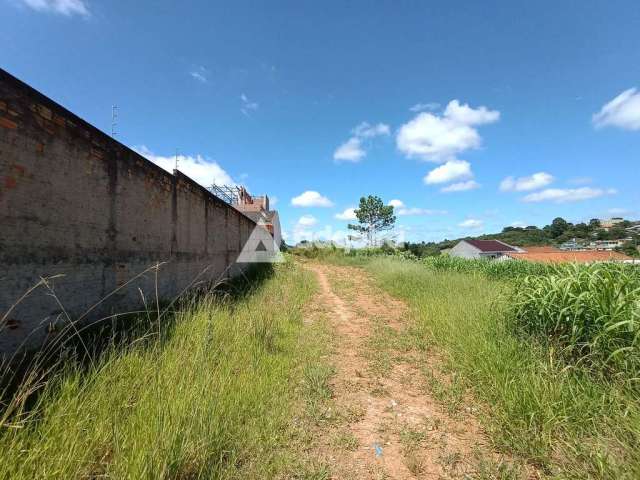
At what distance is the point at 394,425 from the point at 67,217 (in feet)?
12.7

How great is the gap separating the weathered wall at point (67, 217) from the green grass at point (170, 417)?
84 centimetres

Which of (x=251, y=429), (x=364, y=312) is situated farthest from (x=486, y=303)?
(x=251, y=429)

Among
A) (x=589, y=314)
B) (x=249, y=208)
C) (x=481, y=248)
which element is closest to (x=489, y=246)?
(x=481, y=248)

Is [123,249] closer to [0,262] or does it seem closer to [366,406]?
[0,262]

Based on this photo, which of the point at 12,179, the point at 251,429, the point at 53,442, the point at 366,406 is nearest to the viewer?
the point at 53,442

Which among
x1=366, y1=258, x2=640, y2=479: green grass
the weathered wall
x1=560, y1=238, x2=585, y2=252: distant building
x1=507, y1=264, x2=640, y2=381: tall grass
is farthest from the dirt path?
x1=560, y1=238, x2=585, y2=252: distant building

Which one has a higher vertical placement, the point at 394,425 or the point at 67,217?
the point at 67,217

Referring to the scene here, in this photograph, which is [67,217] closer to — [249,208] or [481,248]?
[249,208]

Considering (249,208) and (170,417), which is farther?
(249,208)

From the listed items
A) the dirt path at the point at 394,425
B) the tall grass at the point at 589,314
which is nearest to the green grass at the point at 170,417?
the dirt path at the point at 394,425

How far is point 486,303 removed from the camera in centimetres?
526

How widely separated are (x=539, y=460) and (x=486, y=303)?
3.46 meters

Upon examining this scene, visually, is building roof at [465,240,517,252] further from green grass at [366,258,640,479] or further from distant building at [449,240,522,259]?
green grass at [366,258,640,479]

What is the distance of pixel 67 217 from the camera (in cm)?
319
